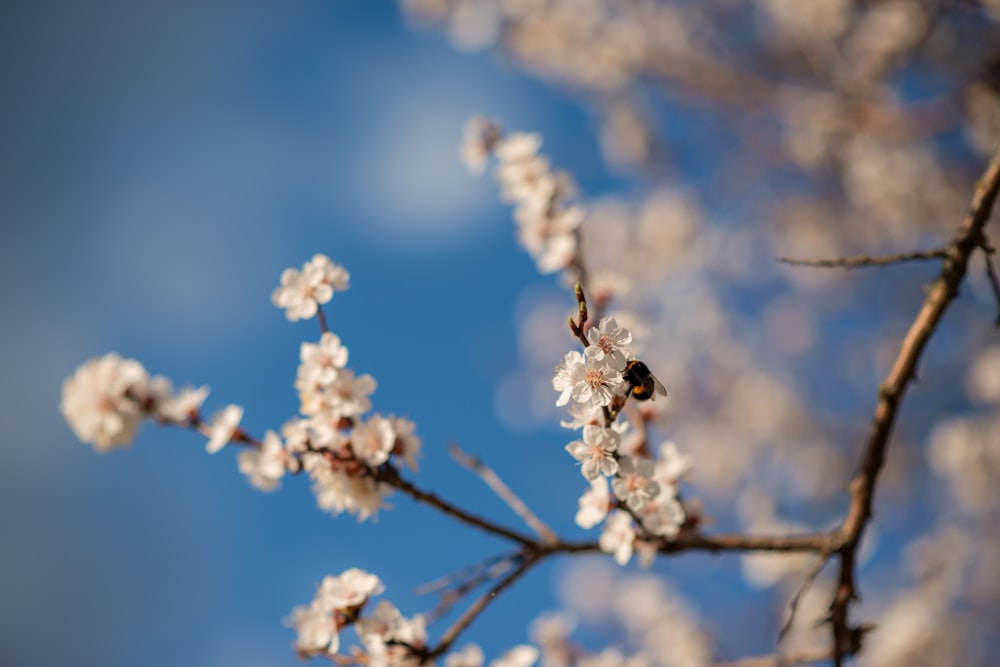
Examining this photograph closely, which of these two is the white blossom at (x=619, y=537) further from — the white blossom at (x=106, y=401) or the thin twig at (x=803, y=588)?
the white blossom at (x=106, y=401)

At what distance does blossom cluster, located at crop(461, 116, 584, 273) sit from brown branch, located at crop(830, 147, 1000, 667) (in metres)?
1.04

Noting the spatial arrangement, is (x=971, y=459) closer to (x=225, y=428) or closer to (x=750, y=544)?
(x=750, y=544)

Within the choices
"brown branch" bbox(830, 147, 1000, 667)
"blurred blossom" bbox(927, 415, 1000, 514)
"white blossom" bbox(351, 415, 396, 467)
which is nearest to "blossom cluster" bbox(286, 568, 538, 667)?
"white blossom" bbox(351, 415, 396, 467)

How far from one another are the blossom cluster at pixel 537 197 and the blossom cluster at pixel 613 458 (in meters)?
0.76

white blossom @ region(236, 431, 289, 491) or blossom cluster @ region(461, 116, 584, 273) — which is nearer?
white blossom @ region(236, 431, 289, 491)

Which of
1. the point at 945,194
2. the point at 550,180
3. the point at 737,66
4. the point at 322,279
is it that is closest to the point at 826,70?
the point at 737,66

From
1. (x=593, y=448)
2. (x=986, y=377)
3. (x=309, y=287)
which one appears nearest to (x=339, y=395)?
(x=309, y=287)

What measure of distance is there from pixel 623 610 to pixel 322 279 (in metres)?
5.03

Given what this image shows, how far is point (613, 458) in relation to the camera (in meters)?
1.46

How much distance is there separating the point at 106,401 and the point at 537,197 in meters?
1.58

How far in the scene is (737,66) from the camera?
16.7ft

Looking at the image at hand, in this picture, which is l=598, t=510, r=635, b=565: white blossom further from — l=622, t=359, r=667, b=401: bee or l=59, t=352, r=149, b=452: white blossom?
l=59, t=352, r=149, b=452: white blossom

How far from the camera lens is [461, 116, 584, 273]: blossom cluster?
2406 millimetres

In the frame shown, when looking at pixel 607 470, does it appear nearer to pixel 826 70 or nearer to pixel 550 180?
pixel 550 180
